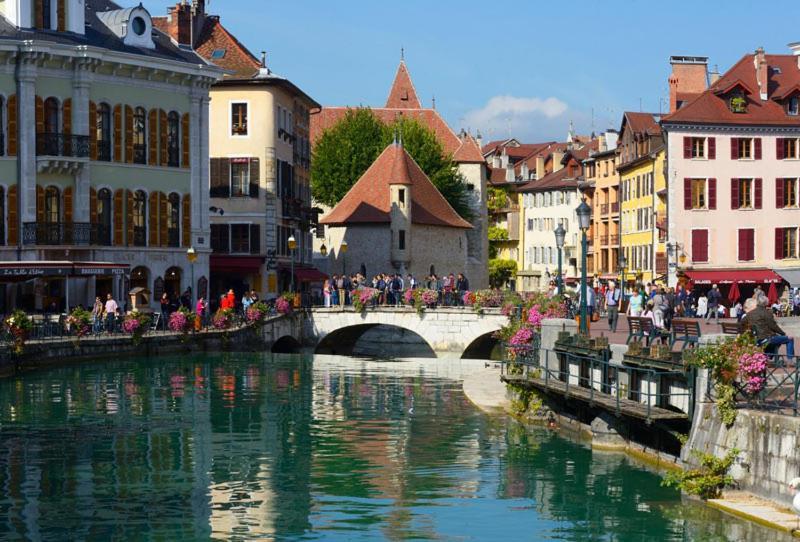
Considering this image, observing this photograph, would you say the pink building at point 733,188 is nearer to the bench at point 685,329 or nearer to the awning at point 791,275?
the awning at point 791,275

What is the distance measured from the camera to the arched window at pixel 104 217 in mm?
58750

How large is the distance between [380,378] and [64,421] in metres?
15.9

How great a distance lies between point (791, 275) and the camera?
7438 centimetres

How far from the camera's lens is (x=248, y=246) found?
7075cm

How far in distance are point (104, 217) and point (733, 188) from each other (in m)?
31.2

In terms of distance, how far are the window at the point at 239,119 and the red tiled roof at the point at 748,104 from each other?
1938cm

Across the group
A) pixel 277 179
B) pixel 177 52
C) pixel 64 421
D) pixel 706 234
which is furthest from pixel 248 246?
pixel 64 421

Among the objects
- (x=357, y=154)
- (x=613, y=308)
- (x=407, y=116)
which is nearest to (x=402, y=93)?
(x=407, y=116)

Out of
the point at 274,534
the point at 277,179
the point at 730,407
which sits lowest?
the point at 274,534

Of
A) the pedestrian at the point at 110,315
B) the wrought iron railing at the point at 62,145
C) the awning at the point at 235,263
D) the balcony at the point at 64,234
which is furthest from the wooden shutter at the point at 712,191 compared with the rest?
the pedestrian at the point at 110,315

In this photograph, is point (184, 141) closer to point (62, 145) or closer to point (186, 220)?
point (186, 220)

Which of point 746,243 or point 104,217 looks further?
point 746,243

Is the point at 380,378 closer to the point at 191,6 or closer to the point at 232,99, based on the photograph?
the point at 232,99

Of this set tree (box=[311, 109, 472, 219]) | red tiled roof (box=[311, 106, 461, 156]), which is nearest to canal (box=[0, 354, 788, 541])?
tree (box=[311, 109, 472, 219])
